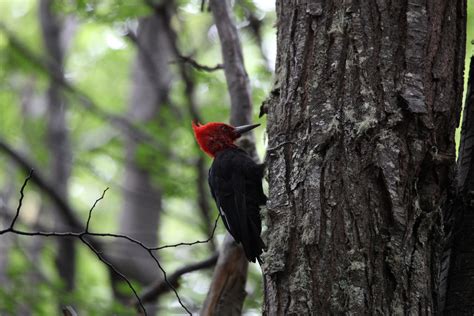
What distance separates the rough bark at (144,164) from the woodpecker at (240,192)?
3.11 meters

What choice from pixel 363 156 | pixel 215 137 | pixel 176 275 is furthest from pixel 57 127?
pixel 363 156

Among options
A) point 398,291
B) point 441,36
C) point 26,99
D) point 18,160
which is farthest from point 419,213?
point 26,99

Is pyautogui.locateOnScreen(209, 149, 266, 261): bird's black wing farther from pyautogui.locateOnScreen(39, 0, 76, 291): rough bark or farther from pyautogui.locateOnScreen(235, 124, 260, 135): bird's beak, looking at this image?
pyautogui.locateOnScreen(39, 0, 76, 291): rough bark

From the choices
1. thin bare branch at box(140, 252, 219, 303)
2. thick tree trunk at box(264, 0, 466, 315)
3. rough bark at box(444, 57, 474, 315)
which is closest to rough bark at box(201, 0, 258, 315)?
thin bare branch at box(140, 252, 219, 303)

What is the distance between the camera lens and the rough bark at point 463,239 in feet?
8.91

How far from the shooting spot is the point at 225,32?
4.46 metres

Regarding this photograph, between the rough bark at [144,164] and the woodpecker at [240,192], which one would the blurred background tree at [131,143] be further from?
the woodpecker at [240,192]

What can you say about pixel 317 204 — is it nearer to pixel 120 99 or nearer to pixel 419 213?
pixel 419 213

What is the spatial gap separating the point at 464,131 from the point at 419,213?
0.71 m

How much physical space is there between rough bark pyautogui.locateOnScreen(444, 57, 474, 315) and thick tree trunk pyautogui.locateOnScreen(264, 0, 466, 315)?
20 cm

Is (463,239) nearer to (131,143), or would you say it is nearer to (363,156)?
(363,156)

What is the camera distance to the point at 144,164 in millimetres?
7734

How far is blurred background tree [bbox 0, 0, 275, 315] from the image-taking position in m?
6.49

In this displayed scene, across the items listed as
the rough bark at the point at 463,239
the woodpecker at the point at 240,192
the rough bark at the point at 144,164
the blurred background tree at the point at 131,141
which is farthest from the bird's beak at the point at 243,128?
the rough bark at the point at 144,164
